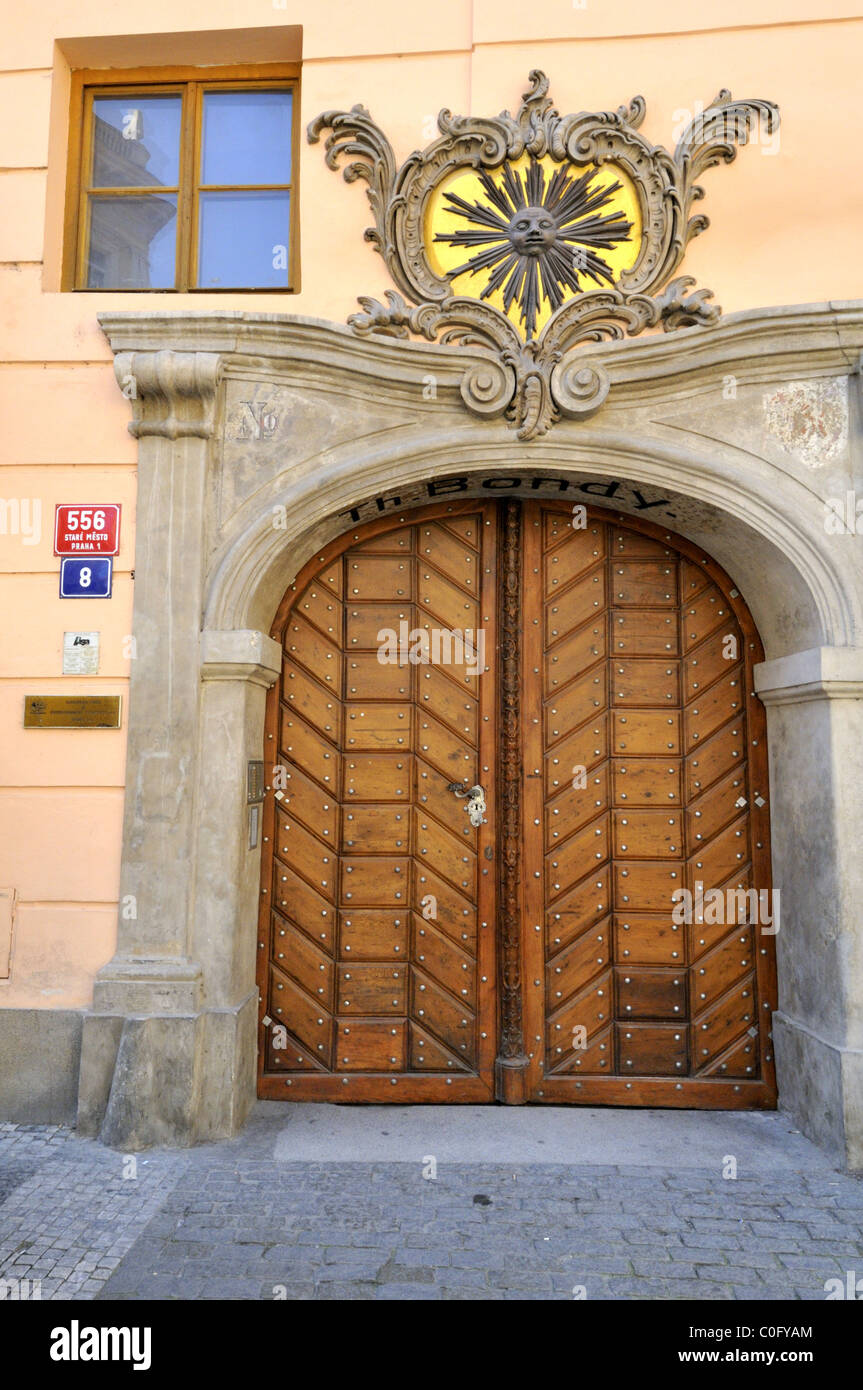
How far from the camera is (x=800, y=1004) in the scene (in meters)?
3.74

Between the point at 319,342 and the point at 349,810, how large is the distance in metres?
2.10

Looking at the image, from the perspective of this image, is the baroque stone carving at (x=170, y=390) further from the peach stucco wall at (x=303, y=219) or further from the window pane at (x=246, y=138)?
the window pane at (x=246, y=138)

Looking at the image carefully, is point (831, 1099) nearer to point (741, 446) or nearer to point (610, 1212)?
point (610, 1212)

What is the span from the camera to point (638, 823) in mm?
4062

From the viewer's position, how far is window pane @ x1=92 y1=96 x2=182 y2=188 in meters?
4.21

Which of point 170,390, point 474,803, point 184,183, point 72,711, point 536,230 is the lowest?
point 474,803

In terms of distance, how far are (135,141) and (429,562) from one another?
2539 millimetres

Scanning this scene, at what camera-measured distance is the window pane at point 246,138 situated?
4.19 m

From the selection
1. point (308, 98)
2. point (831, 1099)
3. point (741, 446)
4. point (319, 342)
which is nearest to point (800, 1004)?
point (831, 1099)

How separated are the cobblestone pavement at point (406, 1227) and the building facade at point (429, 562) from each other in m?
0.37

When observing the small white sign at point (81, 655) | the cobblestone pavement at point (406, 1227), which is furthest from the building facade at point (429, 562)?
the cobblestone pavement at point (406, 1227)

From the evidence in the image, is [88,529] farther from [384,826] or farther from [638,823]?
[638,823]

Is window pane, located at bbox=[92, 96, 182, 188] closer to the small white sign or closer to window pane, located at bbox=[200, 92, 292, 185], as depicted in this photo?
window pane, located at bbox=[200, 92, 292, 185]

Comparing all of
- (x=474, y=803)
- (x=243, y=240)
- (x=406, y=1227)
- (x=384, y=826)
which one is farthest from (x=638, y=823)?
(x=243, y=240)
